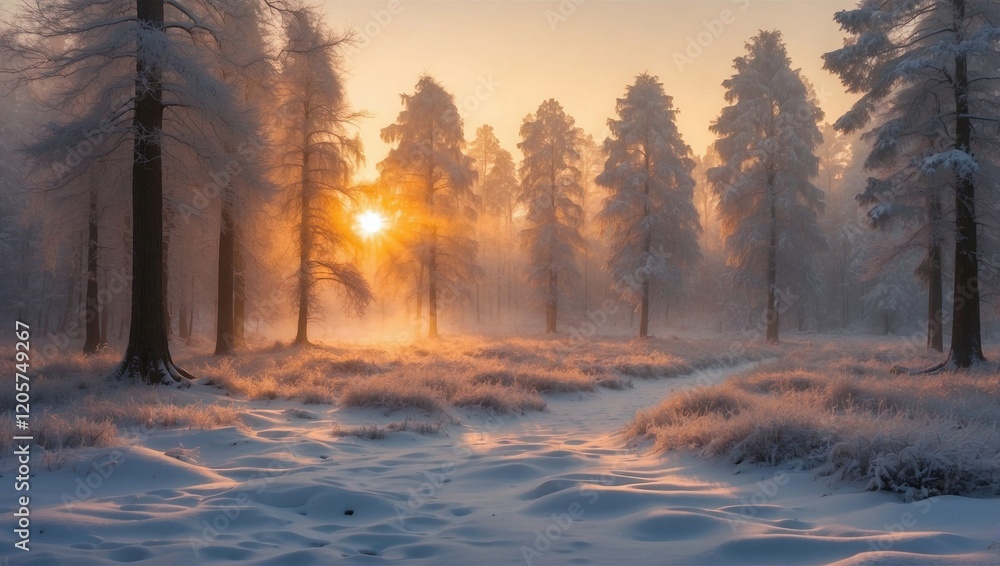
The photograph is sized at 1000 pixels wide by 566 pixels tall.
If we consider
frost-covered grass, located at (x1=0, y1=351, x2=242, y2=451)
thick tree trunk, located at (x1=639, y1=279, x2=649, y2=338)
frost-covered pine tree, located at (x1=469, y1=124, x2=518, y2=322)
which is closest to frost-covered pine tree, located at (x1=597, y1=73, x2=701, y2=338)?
thick tree trunk, located at (x1=639, y1=279, x2=649, y2=338)

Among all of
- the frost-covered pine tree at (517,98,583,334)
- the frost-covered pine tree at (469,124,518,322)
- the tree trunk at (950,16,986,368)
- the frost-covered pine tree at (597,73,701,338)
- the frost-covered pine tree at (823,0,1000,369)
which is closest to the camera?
the frost-covered pine tree at (823,0,1000,369)

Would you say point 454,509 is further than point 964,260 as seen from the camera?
No

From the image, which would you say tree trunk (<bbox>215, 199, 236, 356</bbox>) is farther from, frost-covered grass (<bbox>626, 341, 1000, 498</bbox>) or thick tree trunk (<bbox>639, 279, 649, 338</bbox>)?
thick tree trunk (<bbox>639, 279, 649, 338</bbox>)

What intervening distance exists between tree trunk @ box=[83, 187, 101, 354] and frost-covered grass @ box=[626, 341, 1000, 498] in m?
15.9

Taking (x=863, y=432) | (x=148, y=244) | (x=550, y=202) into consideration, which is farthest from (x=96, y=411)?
(x=550, y=202)

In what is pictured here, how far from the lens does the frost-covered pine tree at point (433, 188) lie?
2484cm

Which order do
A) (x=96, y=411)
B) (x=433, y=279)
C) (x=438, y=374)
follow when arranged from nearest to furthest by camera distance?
(x=96, y=411), (x=438, y=374), (x=433, y=279)

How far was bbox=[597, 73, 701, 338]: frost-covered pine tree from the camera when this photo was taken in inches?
987

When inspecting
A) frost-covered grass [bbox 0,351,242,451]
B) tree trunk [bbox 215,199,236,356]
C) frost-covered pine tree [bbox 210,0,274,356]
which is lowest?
frost-covered grass [bbox 0,351,242,451]

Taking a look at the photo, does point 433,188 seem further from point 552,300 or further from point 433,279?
point 552,300

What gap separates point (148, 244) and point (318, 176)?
28.8 ft

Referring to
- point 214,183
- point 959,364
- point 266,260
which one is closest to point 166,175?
point 214,183

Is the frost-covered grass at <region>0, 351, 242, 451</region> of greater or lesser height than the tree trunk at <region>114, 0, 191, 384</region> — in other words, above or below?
below

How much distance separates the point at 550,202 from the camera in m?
28.8
